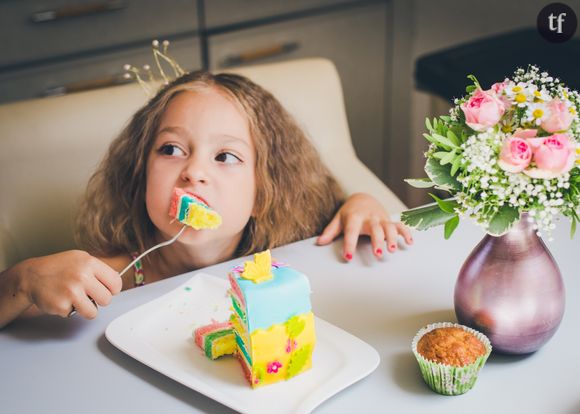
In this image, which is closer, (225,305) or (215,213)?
(225,305)

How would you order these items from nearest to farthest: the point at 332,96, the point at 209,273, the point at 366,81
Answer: the point at 209,273, the point at 332,96, the point at 366,81

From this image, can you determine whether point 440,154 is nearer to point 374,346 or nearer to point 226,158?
point 374,346

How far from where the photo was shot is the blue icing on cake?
0.82 m

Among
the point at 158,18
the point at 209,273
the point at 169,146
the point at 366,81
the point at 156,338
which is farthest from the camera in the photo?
the point at 366,81

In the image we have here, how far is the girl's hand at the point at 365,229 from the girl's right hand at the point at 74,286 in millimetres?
369

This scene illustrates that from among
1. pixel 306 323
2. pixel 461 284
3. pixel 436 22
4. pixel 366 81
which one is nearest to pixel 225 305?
pixel 306 323

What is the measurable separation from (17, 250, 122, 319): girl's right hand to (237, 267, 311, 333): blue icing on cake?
0.76 feet

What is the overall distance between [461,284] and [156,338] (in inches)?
14.9

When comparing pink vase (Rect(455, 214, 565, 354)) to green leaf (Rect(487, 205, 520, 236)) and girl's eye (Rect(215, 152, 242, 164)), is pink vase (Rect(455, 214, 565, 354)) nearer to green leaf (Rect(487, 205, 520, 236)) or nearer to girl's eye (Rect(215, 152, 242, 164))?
green leaf (Rect(487, 205, 520, 236))

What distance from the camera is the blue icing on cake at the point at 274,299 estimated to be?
2.69 feet

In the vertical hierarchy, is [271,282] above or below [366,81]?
above

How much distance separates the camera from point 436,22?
2.85 metres

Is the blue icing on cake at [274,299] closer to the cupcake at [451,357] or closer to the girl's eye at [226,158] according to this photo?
the cupcake at [451,357]

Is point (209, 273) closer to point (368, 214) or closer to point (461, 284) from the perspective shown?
point (368, 214)
